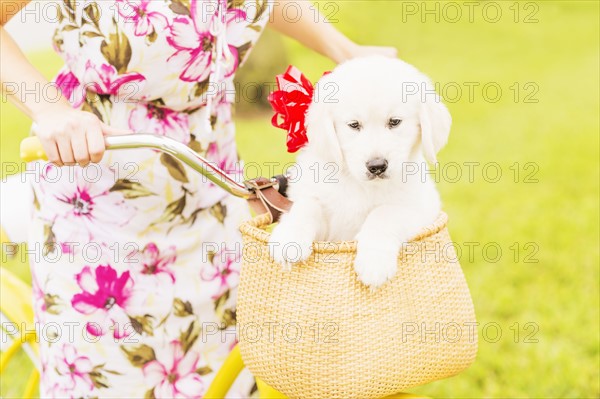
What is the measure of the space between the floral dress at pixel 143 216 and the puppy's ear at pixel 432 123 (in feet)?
1.72

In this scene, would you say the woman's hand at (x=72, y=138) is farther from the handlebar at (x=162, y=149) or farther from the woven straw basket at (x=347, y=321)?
the woven straw basket at (x=347, y=321)

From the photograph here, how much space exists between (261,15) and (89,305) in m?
0.91

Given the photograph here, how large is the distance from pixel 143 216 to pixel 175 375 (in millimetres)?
483

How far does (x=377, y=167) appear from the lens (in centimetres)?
161

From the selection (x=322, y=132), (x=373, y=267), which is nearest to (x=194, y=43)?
(x=322, y=132)

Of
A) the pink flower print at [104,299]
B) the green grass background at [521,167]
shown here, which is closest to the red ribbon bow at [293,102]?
the pink flower print at [104,299]

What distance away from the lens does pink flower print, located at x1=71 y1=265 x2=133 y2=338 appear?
2006 millimetres

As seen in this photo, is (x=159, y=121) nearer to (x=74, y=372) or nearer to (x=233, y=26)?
(x=233, y=26)

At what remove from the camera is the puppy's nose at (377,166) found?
161 cm

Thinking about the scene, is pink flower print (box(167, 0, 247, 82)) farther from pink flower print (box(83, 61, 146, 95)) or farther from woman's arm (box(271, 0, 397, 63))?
woman's arm (box(271, 0, 397, 63))

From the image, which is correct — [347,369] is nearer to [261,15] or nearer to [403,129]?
[403,129]

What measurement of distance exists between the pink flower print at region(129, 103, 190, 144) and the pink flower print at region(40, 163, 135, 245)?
157mm

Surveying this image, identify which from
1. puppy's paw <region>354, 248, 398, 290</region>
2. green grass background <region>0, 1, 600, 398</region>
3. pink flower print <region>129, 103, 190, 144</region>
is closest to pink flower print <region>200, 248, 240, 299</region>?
pink flower print <region>129, 103, 190, 144</region>

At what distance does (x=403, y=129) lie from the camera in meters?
1.70
